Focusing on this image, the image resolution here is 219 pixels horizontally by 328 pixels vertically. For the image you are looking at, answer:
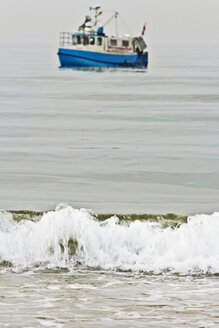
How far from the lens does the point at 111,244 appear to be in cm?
820

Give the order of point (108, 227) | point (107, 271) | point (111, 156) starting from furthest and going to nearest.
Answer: point (111, 156), point (108, 227), point (107, 271)

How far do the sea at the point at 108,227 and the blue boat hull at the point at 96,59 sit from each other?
51.5 meters

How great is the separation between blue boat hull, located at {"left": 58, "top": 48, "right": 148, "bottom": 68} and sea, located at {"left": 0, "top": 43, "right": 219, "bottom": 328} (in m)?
51.5

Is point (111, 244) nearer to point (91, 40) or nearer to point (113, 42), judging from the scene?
point (91, 40)

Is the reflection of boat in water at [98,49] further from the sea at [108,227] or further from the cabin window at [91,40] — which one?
the sea at [108,227]

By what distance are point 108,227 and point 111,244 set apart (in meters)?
0.47

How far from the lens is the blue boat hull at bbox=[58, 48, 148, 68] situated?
74.9m

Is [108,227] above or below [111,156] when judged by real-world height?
below

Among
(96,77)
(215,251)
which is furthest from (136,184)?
(96,77)

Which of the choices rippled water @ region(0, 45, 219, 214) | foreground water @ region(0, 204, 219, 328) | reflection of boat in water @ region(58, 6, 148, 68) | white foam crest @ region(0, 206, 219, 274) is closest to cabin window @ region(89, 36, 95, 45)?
reflection of boat in water @ region(58, 6, 148, 68)

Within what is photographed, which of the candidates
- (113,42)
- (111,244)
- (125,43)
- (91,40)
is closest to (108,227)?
(111,244)

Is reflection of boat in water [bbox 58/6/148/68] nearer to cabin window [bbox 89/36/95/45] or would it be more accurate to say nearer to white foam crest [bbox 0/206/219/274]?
cabin window [bbox 89/36/95/45]

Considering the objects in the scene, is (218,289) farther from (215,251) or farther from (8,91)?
(8,91)

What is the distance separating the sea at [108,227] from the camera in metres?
6.09
